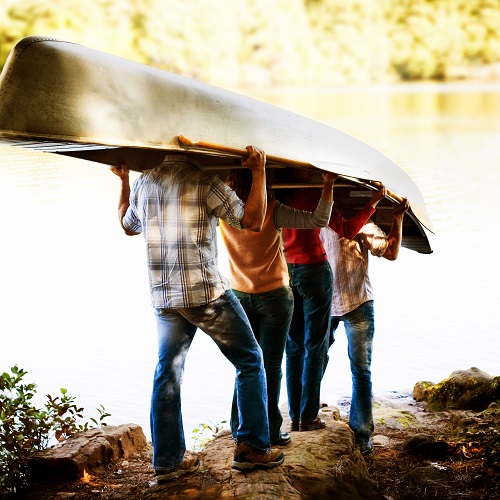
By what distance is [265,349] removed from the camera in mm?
2848

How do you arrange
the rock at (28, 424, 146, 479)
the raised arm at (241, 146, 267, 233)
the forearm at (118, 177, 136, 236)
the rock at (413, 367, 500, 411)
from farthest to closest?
the rock at (413, 367, 500, 411) → the rock at (28, 424, 146, 479) → the forearm at (118, 177, 136, 236) → the raised arm at (241, 146, 267, 233)

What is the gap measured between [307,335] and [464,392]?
1729mm

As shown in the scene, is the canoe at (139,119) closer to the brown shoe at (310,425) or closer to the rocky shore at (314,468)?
the brown shoe at (310,425)

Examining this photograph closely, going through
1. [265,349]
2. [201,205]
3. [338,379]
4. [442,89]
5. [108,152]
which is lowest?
[338,379]

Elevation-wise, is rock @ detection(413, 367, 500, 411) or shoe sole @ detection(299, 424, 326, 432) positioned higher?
shoe sole @ detection(299, 424, 326, 432)

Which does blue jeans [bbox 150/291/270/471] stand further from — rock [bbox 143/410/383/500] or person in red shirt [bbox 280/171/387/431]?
person in red shirt [bbox 280/171/387/431]

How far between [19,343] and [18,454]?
3040 millimetres

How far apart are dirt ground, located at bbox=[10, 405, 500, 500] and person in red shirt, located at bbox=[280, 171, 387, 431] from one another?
1.37 ft

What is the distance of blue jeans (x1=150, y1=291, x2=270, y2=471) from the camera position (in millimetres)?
2570

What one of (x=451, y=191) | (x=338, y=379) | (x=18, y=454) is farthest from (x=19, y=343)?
(x=451, y=191)

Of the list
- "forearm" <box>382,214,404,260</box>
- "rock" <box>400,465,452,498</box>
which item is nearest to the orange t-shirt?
"forearm" <box>382,214,404,260</box>

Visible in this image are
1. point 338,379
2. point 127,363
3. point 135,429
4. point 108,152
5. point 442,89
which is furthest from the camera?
point 442,89

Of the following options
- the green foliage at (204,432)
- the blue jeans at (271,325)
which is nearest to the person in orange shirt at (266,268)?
the blue jeans at (271,325)

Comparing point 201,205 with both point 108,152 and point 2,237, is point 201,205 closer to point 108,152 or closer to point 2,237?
point 108,152
